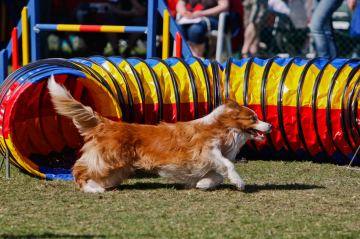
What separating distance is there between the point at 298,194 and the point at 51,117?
9.79ft

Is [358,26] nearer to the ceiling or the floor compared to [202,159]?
nearer to the ceiling

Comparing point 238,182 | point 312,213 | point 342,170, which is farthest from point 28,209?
point 342,170

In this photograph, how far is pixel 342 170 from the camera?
495 cm

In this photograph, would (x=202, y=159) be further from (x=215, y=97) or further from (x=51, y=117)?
(x=51, y=117)

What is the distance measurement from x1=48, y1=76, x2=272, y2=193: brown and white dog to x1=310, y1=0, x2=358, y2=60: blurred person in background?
421cm

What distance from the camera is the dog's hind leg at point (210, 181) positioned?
158 inches

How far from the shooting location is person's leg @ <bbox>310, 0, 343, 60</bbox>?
7614mm

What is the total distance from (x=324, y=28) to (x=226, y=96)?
333 centimetres

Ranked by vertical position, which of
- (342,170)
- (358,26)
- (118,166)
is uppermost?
(358,26)

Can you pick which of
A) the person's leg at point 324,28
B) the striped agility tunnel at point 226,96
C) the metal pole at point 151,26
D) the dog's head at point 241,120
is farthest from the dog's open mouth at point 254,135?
the person's leg at point 324,28

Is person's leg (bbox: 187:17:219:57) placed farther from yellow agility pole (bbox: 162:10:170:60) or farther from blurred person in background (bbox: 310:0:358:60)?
yellow agility pole (bbox: 162:10:170:60)

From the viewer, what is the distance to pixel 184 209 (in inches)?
136

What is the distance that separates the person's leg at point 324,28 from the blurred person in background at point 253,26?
4.11 meters

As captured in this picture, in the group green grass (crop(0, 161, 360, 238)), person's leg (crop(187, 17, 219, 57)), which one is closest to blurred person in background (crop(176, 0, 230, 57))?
person's leg (crop(187, 17, 219, 57))
